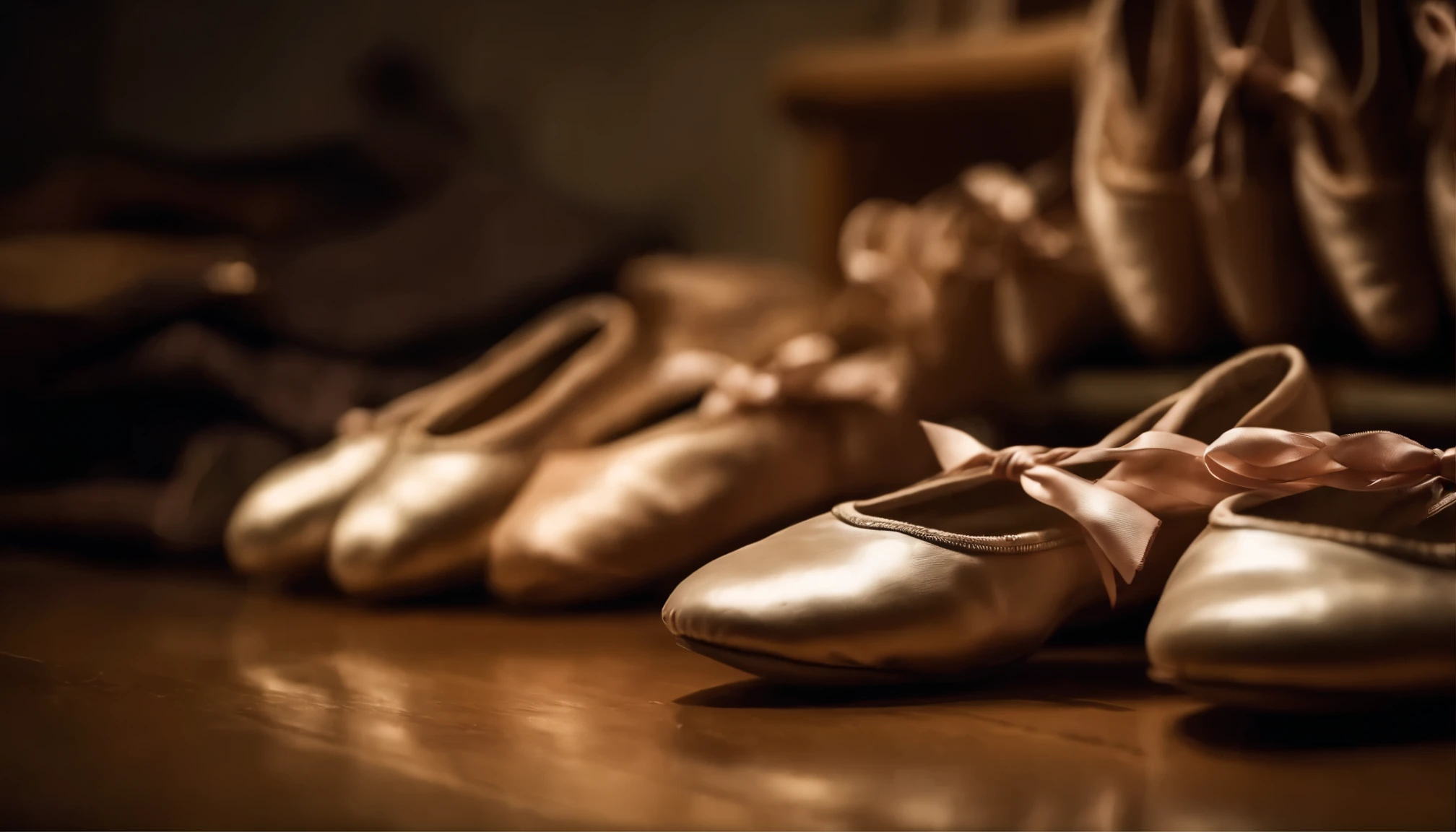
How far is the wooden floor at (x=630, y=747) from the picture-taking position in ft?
1.54

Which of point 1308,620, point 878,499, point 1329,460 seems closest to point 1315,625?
point 1308,620

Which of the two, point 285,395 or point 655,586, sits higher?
point 285,395

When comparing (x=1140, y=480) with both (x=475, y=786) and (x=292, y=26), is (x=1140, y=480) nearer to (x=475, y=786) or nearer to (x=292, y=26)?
(x=475, y=786)

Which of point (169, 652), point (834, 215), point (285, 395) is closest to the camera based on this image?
point (169, 652)

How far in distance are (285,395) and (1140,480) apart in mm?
769

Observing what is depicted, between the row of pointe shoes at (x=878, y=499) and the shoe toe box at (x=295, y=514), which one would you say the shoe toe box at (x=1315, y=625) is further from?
the shoe toe box at (x=295, y=514)

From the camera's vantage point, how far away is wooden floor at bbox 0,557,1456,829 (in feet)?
1.54

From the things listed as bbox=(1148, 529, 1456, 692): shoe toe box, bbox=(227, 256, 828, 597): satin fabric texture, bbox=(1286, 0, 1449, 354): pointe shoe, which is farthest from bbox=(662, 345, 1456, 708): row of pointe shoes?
bbox=(227, 256, 828, 597): satin fabric texture

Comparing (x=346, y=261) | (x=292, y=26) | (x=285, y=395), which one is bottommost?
(x=285, y=395)

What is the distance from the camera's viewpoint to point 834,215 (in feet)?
5.10

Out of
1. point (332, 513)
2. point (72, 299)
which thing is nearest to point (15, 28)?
point (72, 299)

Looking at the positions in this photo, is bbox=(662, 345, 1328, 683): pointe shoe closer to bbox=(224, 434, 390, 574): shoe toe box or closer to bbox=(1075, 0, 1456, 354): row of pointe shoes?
bbox=(1075, 0, 1456, 354): row of pointe shoes

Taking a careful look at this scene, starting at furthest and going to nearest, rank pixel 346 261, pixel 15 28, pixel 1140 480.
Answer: pixel 15 28 < pixel 346 261 < pixel 1140 480

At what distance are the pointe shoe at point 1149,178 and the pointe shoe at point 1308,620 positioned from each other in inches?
16.6
